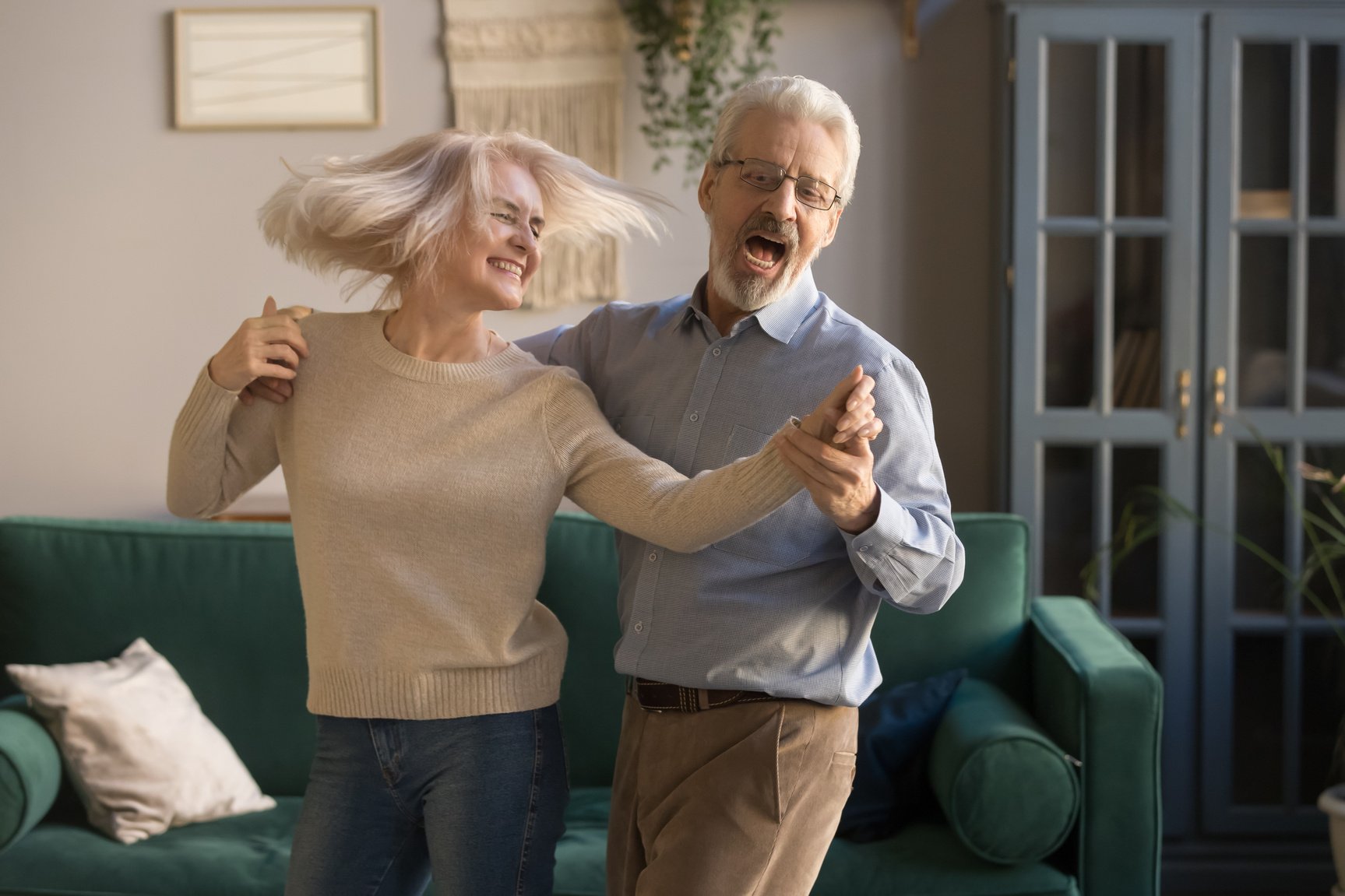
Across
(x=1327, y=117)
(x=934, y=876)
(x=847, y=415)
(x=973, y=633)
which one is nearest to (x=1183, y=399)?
(x=1327, y=117)

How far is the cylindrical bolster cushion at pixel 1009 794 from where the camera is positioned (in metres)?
2.13

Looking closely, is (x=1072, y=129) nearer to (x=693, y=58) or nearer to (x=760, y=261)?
(x=693, y=58)

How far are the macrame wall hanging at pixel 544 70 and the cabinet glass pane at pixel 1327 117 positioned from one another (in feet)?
5.67

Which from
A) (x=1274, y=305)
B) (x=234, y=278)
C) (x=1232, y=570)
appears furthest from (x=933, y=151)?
(x=234, y=278)

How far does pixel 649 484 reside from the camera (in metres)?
1.36

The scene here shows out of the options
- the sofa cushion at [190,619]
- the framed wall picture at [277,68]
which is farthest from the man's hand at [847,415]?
the framed wall picture at [277,68]

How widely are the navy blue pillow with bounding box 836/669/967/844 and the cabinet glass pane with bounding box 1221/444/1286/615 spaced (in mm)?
1116

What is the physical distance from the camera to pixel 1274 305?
3084 millimetres

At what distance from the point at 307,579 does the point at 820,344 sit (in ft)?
2.16

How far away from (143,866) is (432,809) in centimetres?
112

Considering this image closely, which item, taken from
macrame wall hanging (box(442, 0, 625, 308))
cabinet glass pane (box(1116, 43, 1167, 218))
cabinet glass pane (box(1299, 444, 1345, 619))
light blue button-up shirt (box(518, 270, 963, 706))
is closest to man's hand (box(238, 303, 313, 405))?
light blue button-up shirt (box(518, 270, 963, 706))

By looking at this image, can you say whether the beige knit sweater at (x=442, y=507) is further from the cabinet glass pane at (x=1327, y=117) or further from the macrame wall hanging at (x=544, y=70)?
the cabinet glass pane at (x=1327, y=117)

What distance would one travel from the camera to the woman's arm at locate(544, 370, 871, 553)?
4.21ft

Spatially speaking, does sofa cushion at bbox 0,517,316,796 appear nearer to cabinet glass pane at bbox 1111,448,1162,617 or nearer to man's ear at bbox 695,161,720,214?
man's ear at bbox 695,161,720,214
